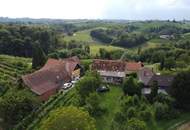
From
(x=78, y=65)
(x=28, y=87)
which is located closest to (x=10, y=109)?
(x=28, y=87)

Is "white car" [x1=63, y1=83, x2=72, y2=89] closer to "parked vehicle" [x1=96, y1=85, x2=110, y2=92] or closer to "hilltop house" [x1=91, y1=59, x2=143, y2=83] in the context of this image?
"hilltop house" [x1=91, y1=59, x2=143, y2=83]

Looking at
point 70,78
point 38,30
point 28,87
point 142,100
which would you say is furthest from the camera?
point 38,30

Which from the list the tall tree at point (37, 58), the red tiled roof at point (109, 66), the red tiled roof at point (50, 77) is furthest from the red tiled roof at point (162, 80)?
the tall tree at point (37, 58)

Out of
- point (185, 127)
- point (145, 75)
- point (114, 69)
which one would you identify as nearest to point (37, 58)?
point (114, 69)

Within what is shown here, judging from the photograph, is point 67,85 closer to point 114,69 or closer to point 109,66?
point 109,66

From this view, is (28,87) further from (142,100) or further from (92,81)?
(142,100)
